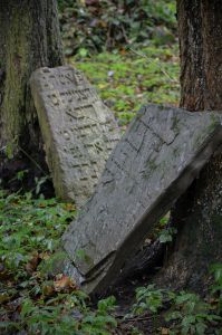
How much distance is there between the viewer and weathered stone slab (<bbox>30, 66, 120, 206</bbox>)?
5.49m

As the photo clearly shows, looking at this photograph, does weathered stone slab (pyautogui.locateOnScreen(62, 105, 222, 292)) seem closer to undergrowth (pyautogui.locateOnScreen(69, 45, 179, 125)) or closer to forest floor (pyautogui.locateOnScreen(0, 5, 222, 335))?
forest floor (pyautogui.locateOnScreen(0, 5, 222, 335))

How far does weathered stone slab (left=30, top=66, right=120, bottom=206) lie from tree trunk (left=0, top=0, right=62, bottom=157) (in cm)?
21

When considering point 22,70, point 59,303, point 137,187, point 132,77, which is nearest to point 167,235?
point 137,187

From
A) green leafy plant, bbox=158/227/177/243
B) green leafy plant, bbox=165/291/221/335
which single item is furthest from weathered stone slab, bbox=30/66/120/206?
green leafy plant, bbox=165/291/221/335

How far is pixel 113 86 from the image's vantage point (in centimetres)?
912

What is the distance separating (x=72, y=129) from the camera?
18.8 ft

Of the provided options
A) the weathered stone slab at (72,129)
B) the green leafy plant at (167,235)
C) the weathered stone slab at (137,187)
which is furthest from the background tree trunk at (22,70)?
the green leafy plant at (167,235)

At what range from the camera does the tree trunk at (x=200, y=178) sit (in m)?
3.88

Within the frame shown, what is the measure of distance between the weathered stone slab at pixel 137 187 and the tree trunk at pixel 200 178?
0.22 meters

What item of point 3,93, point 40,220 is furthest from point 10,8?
point 40,220

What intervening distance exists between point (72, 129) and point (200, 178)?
77.4 inches

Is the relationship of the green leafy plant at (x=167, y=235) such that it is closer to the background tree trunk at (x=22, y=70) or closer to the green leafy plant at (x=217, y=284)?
the green leafy plant at (x=217, y=284)

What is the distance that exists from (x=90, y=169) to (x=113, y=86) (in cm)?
371

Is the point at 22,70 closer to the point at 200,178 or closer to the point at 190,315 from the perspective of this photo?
the point at 200,178
